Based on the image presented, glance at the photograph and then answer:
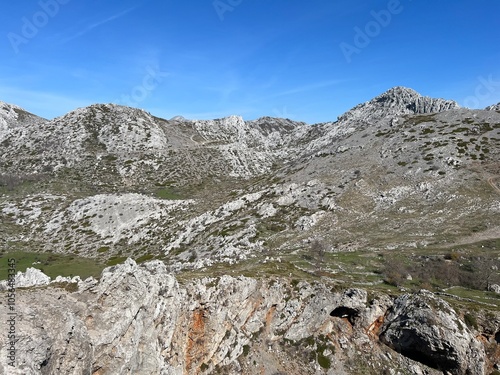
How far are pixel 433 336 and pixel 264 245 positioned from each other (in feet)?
114

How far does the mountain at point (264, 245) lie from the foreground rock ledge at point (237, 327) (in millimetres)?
133

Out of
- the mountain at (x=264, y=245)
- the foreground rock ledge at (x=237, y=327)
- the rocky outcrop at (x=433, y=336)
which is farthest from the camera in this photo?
the rocky outcrop at (x=433, y=336)

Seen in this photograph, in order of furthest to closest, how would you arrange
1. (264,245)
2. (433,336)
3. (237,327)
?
(264,245), (237,327), (433,336)

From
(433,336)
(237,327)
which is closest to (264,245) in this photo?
(237,327)

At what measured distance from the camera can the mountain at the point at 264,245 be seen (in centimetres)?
2814

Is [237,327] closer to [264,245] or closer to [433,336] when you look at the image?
[433,336]

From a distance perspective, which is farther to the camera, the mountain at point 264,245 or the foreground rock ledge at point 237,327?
the mountain at point 264,245

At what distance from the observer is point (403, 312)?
34.4m

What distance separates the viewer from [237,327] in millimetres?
33188

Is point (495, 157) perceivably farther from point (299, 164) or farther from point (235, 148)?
point (235, 148)

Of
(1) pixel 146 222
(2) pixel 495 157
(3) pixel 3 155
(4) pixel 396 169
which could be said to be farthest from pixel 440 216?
(3) pixel 3 155

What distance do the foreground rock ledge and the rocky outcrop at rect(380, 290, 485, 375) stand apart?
0.31 feet

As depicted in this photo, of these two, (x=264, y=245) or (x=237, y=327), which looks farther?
(x=264, y=245)

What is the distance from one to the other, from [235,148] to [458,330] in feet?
458
